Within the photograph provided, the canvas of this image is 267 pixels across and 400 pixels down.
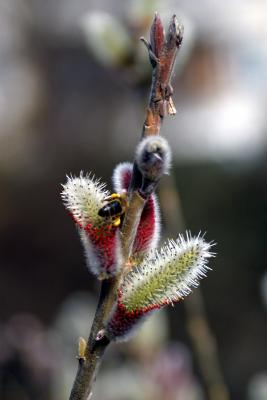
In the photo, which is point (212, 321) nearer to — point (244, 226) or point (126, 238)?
point (244, 226)

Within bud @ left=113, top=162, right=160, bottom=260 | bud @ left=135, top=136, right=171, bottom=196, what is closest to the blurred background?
bud @ left=113, top=162, right=160, bottom=260

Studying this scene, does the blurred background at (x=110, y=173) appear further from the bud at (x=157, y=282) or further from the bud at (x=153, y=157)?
the bud at (x=153, y=157)

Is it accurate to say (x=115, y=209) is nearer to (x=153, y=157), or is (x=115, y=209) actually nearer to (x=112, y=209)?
(x=112, y=209)

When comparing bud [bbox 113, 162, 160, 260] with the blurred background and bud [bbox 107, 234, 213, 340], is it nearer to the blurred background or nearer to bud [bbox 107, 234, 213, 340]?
bud [bbox 107, 234, 213, 340]

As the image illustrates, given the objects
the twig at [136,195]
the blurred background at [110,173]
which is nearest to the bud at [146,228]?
the twig at [136,195]

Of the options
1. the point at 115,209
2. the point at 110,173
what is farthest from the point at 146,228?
the point at 110,173

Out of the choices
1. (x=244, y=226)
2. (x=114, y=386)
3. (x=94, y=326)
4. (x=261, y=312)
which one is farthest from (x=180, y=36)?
(x=244, y=226)
